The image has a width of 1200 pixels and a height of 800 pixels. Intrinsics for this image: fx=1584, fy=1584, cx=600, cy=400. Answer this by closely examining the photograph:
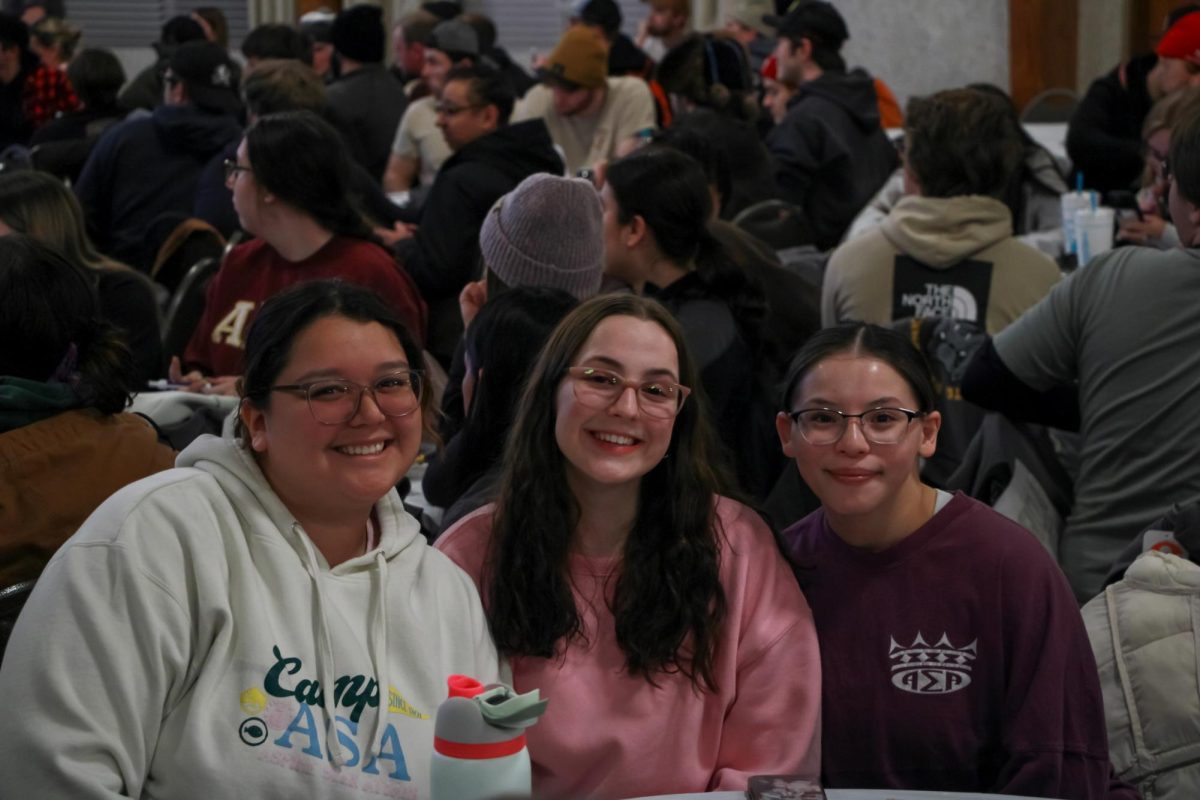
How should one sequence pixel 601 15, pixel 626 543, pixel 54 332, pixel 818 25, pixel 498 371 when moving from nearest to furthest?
pixel 626 543 → pixel 54 332 → pixel 498 371 → pixel 818 25 → pixel 601 15

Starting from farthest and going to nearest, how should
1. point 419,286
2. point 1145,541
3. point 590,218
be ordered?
point 419,286, point 590,218, point 1145,541

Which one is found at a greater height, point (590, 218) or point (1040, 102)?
point (590, 218)

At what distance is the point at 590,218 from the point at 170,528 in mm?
1619

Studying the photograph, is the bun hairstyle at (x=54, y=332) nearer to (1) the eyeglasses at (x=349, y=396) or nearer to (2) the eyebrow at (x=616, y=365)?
(1) the eyeglasses at (x=349, y=396)

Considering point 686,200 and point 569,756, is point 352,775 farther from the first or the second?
point 686,200

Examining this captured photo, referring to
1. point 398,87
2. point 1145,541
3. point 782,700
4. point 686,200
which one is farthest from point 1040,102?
point 782,700

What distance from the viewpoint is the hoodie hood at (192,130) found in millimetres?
5953

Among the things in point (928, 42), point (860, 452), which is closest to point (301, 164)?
point (860, 452)

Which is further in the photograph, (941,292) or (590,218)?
(941,292)

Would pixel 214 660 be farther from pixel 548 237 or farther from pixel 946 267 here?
pixel 946 267

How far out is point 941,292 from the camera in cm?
405

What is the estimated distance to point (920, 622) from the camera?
223 centimetres

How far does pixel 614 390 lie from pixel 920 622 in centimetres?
54

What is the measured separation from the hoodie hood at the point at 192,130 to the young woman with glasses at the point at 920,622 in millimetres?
4194
